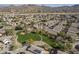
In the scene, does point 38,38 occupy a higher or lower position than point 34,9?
lower

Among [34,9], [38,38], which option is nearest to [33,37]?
[38,38]

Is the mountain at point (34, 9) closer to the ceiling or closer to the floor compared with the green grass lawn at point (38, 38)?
closer to the ceiling

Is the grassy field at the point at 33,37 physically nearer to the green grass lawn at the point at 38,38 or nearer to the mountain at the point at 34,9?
the green grass lawn at the point at 38,38

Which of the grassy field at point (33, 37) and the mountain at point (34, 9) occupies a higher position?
the mountain at point (34, 9)

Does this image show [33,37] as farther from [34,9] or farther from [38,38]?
[34,9]

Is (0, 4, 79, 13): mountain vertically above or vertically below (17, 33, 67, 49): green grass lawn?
above

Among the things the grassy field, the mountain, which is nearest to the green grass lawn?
the grassy field

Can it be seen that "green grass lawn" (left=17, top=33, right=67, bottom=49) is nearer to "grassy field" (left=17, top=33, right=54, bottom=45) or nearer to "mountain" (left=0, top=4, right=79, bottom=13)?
"grassy field" (left=17, top=33, right=54, bottom=45)

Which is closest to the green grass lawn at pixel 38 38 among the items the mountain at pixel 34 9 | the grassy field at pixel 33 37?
the grassy field at pixel 33 37
